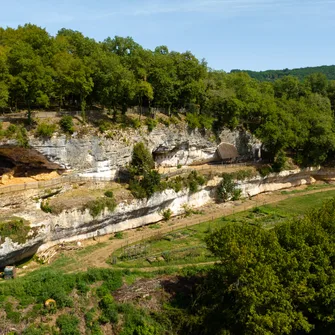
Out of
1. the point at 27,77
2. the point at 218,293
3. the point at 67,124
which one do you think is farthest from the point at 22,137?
the point at 218,293

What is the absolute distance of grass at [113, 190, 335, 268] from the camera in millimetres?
31770

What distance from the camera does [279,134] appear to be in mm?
50062

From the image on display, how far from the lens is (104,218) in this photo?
36531 mm

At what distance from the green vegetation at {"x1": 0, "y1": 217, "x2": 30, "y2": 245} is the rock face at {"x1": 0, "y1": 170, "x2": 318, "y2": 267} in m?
0.40

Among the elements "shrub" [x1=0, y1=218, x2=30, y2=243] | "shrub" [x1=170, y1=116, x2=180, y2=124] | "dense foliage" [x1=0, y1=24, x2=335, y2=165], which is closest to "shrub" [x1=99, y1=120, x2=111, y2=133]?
"dense foliage" [x1=0, y1=24, x2=335, y2=165]

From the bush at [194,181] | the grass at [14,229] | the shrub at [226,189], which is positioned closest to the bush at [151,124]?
the bush at [194,181]

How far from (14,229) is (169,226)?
1670 centimetres

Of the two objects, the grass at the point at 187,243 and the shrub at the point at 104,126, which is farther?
the shrub at the point at 104,126

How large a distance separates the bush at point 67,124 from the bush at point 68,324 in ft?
67.0

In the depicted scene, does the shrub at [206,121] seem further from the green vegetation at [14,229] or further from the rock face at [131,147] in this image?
the green vegetation at [14,229]

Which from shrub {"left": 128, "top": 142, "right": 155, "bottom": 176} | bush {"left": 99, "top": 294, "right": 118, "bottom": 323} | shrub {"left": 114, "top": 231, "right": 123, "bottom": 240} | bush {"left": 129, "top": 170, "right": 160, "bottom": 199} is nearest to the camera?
bush {"left": 99, "top": 294, "right": 118, "bottom": 323}

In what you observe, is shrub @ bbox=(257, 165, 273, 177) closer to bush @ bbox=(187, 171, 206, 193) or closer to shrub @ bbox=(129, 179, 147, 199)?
bush @ bbox=(187, 171, 206, 193)

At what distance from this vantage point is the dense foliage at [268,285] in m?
20.5

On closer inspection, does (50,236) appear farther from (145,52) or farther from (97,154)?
(145,52)
